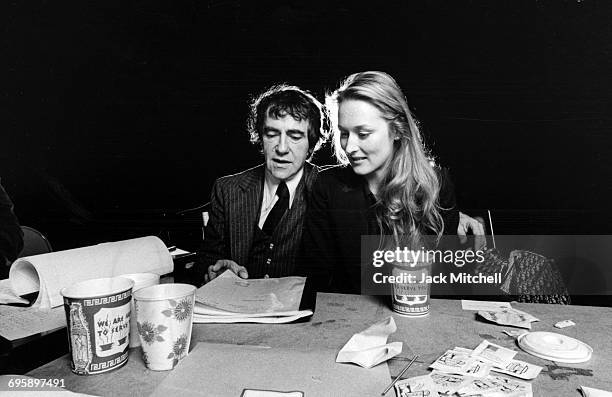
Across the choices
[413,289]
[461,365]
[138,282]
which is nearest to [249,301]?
[138,282]

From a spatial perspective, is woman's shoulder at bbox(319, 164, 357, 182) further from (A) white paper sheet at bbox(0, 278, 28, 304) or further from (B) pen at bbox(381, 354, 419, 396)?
(A) white paper sheet at bbox(0, 278, 28, 304)

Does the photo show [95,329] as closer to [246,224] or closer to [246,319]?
[246,319]

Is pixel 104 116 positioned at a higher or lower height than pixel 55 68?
lower

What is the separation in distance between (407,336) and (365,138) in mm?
588

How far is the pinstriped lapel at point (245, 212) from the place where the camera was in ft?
4.14

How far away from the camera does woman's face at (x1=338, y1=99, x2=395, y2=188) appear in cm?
118

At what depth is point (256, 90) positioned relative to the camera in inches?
48.1

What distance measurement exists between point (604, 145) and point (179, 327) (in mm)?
1146

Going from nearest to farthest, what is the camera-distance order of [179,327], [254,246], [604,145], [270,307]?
[179,327] < [270,307] < [604,145] < [254,246]

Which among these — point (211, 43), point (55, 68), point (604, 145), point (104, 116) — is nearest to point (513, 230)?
point (604, 145)

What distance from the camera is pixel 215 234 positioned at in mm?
1280

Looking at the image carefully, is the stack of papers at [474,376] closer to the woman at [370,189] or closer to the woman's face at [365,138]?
the woman at [370,189]

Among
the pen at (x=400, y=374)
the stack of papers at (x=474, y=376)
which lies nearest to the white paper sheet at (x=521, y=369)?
the stack of papers at (x=474, y=376)

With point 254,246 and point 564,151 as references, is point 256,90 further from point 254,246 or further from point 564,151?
point 564,151
